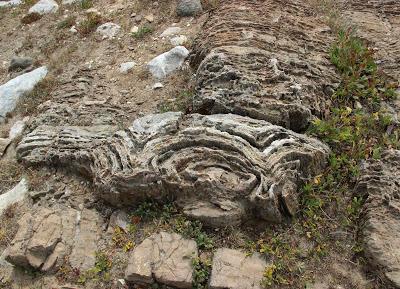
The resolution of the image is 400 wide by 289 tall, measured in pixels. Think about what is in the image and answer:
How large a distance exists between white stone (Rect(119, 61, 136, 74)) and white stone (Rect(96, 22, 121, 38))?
1.57 meters

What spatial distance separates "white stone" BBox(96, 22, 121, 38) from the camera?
11.2 metres

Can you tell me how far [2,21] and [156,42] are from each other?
18.6ft

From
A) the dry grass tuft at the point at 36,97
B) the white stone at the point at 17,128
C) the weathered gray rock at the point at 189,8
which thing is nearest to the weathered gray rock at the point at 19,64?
the dry grass tuft at the point at 36,97

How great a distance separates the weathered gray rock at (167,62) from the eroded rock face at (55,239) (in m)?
3.93

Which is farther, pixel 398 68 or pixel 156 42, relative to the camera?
pixel 156 42

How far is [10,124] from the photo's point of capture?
9.08m

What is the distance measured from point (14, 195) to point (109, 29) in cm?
577

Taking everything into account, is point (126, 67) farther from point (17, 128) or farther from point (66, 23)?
point (66, 23)

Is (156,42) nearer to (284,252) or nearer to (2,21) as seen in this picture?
(2,21)

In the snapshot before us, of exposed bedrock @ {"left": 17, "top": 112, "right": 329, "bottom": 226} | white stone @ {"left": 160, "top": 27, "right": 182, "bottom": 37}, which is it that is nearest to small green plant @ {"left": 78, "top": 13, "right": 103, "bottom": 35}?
white stone @ {"left": 160, "top": 27, "right": 182, "bottom": 37}

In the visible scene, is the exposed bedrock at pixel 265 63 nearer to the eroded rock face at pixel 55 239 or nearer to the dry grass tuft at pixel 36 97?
the eroded rock face at pixel 55 239

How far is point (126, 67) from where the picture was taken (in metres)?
9.82

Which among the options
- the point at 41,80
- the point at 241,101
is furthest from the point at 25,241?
the point at 41,80

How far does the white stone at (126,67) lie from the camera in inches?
383
